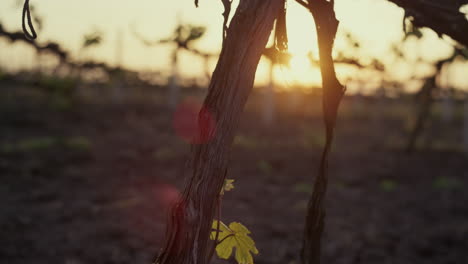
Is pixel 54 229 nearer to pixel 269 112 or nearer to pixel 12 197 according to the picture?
pixel 12 197

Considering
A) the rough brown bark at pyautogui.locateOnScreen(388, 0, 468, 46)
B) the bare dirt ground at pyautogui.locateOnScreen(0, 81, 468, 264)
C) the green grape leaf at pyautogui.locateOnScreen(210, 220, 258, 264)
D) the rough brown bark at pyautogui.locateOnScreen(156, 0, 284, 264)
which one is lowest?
the bare dirt ground at pyautogui.locateOnScreen(0, 81, 468, 264)

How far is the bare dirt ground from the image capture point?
16.7 feet

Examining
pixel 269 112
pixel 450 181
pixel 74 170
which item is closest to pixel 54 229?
pixel 74 170

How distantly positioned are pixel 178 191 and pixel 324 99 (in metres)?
5.54

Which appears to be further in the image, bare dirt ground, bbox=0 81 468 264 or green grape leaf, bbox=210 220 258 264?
bare dirt ground, bbox=0 81 468 264

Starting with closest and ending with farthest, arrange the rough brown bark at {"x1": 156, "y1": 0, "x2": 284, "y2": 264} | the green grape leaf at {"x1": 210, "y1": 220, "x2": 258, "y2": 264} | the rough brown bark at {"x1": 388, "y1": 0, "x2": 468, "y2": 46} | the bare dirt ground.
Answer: the rough brown bark at {"x1": 156, "y1": 0, "x2": 284, "y2": 264}
the green grape leaf at {"x1": 210, "y1": 220, "x2": 258, "y2": 264}
the rough brown bark at {"x1": 388, "y1": 0, "x2": 468, "y2": 46}
the bare dirt ground

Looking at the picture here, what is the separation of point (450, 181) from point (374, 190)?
168cm

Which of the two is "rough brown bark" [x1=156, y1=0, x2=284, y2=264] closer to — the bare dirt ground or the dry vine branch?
the dry vine branch

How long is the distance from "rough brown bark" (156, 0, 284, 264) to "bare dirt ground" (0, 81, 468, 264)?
10.4ft

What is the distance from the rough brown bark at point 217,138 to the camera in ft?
4.94

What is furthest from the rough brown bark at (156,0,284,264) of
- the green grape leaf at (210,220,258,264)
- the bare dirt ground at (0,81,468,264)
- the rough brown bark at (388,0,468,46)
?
the bare dirt ground at (0,81,468,264)

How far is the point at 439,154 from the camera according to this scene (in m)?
13.4

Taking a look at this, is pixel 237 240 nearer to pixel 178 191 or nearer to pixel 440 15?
pixel 440 15

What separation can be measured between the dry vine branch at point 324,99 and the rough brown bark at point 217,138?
1.18ft
